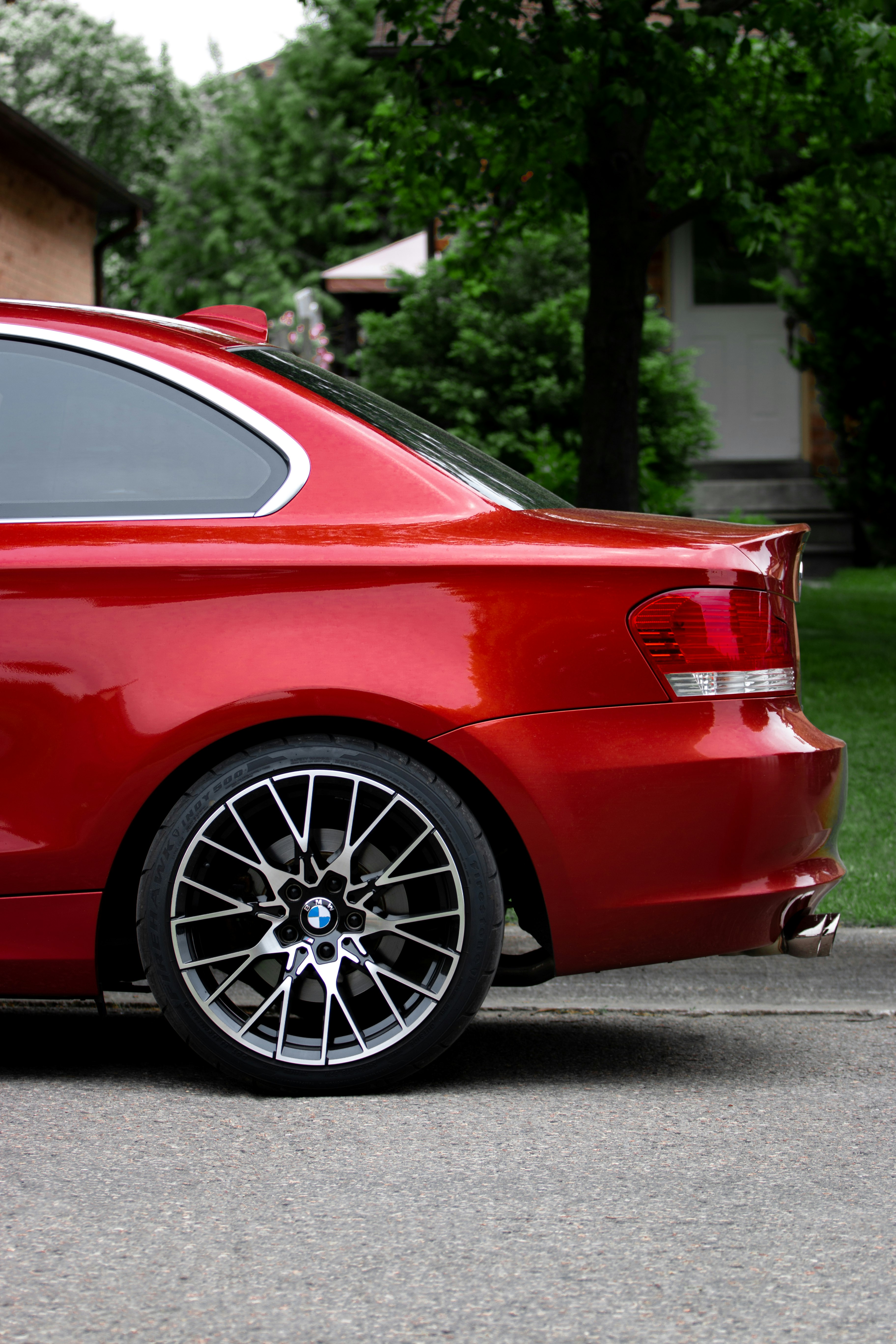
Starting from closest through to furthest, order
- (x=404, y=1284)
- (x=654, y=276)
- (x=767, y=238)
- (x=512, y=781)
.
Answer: (x=404, y=1284)
(x=512, y=781)
(x=767, y=238)
(x=654, y=276)

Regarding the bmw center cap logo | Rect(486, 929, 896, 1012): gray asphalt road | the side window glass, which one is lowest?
Rect(486, 929, 896, 1012): gray asphalt road

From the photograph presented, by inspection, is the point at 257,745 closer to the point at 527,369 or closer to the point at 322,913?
the point at 322,913

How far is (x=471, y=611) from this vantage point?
131 inches

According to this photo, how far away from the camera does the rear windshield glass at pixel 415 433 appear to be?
3562mm

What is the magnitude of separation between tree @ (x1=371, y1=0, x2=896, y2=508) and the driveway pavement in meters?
6.30

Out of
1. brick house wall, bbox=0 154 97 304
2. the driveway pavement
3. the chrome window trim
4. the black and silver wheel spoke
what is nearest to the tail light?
the black and silver wheel spoke

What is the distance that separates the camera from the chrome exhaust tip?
3.48m

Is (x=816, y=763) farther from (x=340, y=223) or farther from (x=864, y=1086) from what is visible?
(x=340, y=223)

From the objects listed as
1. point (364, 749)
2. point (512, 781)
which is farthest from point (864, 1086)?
point (364, 749)

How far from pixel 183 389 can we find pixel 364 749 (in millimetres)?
900

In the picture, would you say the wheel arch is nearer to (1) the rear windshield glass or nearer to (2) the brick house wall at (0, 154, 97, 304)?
(1) the rear windshield glass

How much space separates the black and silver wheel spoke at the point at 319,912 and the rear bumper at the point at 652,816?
22 centimetres

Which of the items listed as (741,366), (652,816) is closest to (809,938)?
(652,816)

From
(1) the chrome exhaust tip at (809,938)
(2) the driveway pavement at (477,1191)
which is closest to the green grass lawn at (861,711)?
(2) the driveway pavement at (477,1191)
